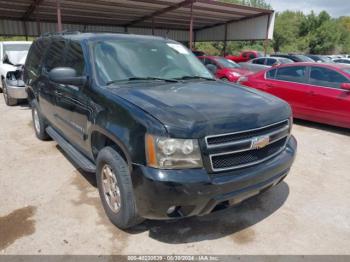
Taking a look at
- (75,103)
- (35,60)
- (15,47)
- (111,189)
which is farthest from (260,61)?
(111,189)

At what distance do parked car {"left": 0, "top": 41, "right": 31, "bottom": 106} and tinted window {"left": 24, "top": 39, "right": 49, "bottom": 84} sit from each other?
2391 mm

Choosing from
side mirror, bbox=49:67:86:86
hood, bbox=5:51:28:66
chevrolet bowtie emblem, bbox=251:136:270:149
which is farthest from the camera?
hood, bbox=5:51:28:66

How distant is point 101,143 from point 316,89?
18.3ft

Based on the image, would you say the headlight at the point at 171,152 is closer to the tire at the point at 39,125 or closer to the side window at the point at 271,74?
the tire at the point at 39,125

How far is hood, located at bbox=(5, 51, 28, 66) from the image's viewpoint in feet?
30.1

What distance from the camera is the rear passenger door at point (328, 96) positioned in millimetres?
6484

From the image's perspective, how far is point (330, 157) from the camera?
5.27 meters

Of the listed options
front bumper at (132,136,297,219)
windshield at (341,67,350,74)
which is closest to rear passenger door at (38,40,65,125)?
front bumper at (132,136,297,219)

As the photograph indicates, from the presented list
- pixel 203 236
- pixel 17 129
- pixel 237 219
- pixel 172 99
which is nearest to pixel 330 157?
pixel 237 219

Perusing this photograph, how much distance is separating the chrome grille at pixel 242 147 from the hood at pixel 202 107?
62 millimetres

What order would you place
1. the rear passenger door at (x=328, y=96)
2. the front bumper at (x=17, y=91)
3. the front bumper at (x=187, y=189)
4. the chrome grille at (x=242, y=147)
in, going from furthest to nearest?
1. the front bumper at (x=17, y=91)
2. the rear passenger door at (x=328, y=96)
3. the chrome grille at (x=242, y=147)
4. the front bumper at (x=187, y=189)

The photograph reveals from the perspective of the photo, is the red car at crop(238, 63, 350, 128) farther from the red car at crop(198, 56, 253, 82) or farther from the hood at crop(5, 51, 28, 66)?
the hood at crop(5, 51, 28, 66)

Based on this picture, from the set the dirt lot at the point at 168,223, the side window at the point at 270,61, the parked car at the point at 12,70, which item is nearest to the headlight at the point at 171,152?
the dirt lot at the point at 168,223

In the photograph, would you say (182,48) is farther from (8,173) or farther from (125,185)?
(8,173)
